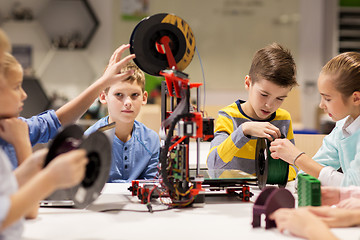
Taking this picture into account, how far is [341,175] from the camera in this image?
126cm

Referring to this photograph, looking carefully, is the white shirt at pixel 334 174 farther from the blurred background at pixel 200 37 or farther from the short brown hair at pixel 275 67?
the blurred background at pixel 200 37

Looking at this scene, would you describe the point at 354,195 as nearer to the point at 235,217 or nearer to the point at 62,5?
the point at 235,217

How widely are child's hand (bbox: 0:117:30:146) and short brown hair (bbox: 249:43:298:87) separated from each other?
1060 mm

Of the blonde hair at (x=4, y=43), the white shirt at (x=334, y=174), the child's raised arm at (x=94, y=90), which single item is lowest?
the white shirt at (x=334, y=174)

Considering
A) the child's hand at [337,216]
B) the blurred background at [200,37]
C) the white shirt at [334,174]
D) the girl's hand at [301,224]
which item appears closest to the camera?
the girl's hand at [301,224]

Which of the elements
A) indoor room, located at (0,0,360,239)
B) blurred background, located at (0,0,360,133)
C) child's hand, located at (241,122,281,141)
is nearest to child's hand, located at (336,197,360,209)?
indoor room, located at (0,0,360,239)

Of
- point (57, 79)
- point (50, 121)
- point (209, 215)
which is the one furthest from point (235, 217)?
point (57, 79)

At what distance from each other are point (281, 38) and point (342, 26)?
0.94 metres

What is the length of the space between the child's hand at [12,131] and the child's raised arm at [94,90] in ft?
0.99

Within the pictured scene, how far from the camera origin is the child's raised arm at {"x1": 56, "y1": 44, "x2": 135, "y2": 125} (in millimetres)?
1312

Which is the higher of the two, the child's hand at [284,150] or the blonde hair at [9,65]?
the blonde hair at [9,65]

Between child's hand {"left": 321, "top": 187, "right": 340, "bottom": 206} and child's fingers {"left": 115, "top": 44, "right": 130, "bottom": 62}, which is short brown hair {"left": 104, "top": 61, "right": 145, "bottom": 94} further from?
child's hand {"left": 321, "top": 187, "right": 340, "bottom": 206}

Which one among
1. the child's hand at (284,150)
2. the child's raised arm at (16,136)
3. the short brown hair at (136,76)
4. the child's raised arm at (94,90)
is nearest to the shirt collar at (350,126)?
the child's hand at (284,150)

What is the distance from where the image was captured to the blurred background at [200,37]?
545 cm
